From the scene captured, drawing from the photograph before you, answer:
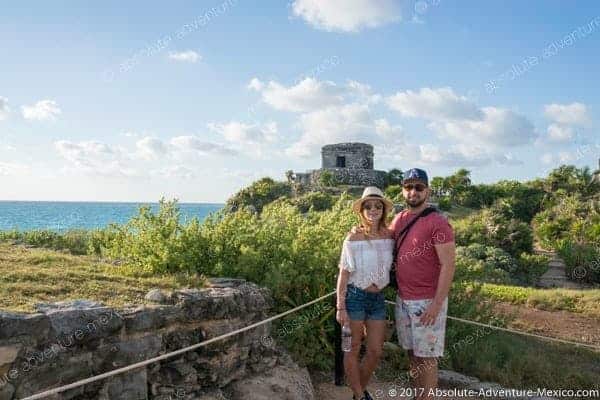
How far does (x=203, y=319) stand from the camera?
4508mm

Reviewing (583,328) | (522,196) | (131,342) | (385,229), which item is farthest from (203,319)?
(522,196)

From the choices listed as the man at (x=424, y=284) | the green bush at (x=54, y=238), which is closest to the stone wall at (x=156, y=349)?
→ the man at (x=424, y=284)

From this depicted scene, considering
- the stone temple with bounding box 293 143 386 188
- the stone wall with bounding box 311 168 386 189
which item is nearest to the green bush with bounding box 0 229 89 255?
the stone temple with bounding box 293 143 386 188

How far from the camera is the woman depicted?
4238 millimetres

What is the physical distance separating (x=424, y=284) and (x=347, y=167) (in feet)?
124

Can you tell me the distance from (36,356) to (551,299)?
13609mm

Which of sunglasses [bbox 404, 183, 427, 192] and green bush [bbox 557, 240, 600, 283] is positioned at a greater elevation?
sunglasses [bbox 404, 183, 427, 192]

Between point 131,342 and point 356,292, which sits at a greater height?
point 356,292

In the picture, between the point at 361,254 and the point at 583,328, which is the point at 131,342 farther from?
the point at 583,328

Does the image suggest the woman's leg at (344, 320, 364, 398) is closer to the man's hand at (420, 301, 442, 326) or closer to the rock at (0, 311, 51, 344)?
the man's hand at (420, 301, 442, 326)

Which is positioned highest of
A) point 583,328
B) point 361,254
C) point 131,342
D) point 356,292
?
point 361,254

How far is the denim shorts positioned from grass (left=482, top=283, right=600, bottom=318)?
9677mm

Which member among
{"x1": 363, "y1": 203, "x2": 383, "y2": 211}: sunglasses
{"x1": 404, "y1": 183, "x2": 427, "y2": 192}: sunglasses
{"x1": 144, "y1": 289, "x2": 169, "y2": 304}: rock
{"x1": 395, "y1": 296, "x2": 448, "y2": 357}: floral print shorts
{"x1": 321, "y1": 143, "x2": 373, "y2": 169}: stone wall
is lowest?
{"x1": 395, "y1": 296, "x2": 448, "y2": 357}: floral print shorts

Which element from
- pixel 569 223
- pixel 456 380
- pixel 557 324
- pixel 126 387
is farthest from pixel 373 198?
pixel 569 223
